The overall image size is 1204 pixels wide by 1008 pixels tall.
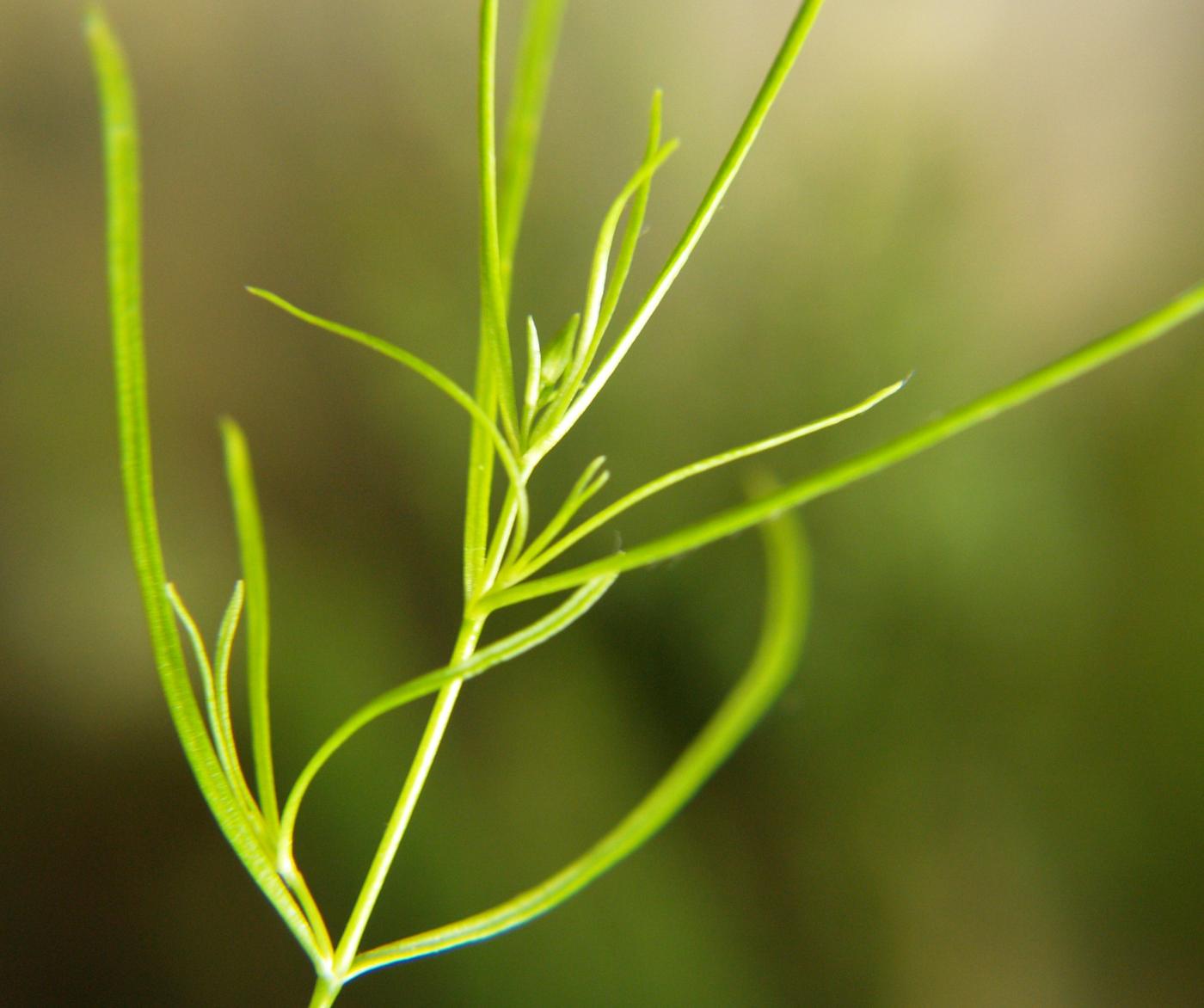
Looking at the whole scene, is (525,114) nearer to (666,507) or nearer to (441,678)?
(441,678)

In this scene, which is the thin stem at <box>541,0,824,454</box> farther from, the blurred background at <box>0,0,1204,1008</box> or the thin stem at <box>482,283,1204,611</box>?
the blurred background at <box>0,0,1204,1008</box>

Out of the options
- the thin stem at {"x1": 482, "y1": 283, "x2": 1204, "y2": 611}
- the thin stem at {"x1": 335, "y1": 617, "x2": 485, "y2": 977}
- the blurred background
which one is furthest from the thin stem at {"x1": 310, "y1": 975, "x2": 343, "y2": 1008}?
the blurred background

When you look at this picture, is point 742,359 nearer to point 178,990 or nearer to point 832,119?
point 832,119

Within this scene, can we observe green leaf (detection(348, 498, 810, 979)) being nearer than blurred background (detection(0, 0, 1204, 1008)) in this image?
Yes

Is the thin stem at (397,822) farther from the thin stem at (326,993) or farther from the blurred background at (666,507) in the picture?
the blurred background at (666,507)

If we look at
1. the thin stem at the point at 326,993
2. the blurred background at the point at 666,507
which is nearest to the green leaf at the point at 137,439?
the thin stem at the point at 326,993

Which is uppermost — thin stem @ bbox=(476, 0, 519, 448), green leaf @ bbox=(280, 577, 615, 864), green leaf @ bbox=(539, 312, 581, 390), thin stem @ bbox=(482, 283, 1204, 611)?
thin stem @ bbox=(476, 0, 519, 448)

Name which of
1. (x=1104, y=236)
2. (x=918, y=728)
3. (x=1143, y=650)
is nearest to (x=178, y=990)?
(x=918, y=728)

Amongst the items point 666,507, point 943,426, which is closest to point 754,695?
point 943,426
